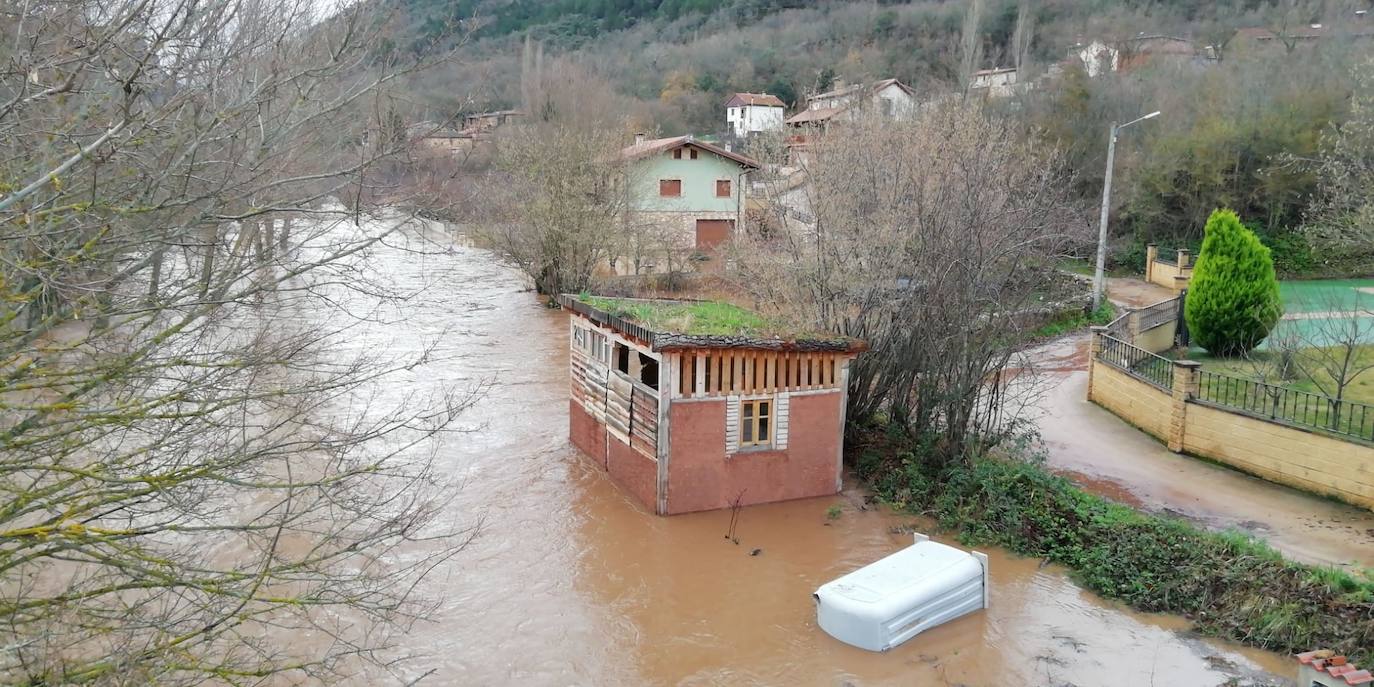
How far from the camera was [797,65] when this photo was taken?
68.6m

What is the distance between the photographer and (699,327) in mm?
13375

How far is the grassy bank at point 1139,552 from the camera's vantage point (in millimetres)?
10164

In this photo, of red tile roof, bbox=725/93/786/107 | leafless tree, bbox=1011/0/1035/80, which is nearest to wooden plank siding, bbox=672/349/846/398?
leafless tree, bbox=1011/0/1035/80

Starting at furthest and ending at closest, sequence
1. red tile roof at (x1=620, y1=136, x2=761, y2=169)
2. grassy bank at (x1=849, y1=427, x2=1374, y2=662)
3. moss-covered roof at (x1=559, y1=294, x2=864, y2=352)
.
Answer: red tile roof at (x1=620, y1=136, x2=761, y2=169) < moss-covered roof at (x1=559, y1=294, x2=864, y2=352) < grassy bank at (x1=849, y1=427, x2=1374, y2=662)

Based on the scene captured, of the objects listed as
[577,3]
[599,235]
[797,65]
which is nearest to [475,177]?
[599,235]

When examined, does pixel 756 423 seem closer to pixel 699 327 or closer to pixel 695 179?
pixel 699 327

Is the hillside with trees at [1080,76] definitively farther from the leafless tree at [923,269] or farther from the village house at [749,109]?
the leafless tree at [923,269]

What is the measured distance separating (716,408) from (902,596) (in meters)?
3.73

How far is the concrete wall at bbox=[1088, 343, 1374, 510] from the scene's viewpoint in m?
12.8

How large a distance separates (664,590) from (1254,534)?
7.24m

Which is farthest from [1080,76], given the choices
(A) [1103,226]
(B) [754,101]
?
(B) [754,101]

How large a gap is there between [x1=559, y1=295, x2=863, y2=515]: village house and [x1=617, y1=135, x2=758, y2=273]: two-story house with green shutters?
68.2 ft

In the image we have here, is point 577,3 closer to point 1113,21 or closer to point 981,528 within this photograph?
point 1113,21

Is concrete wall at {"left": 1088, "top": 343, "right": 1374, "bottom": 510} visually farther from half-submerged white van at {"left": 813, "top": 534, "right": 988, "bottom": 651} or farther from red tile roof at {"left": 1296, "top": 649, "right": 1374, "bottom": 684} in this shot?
half-submerged white van at {"left": 813, "top": 534, "right": 988, "bottom": 651}
